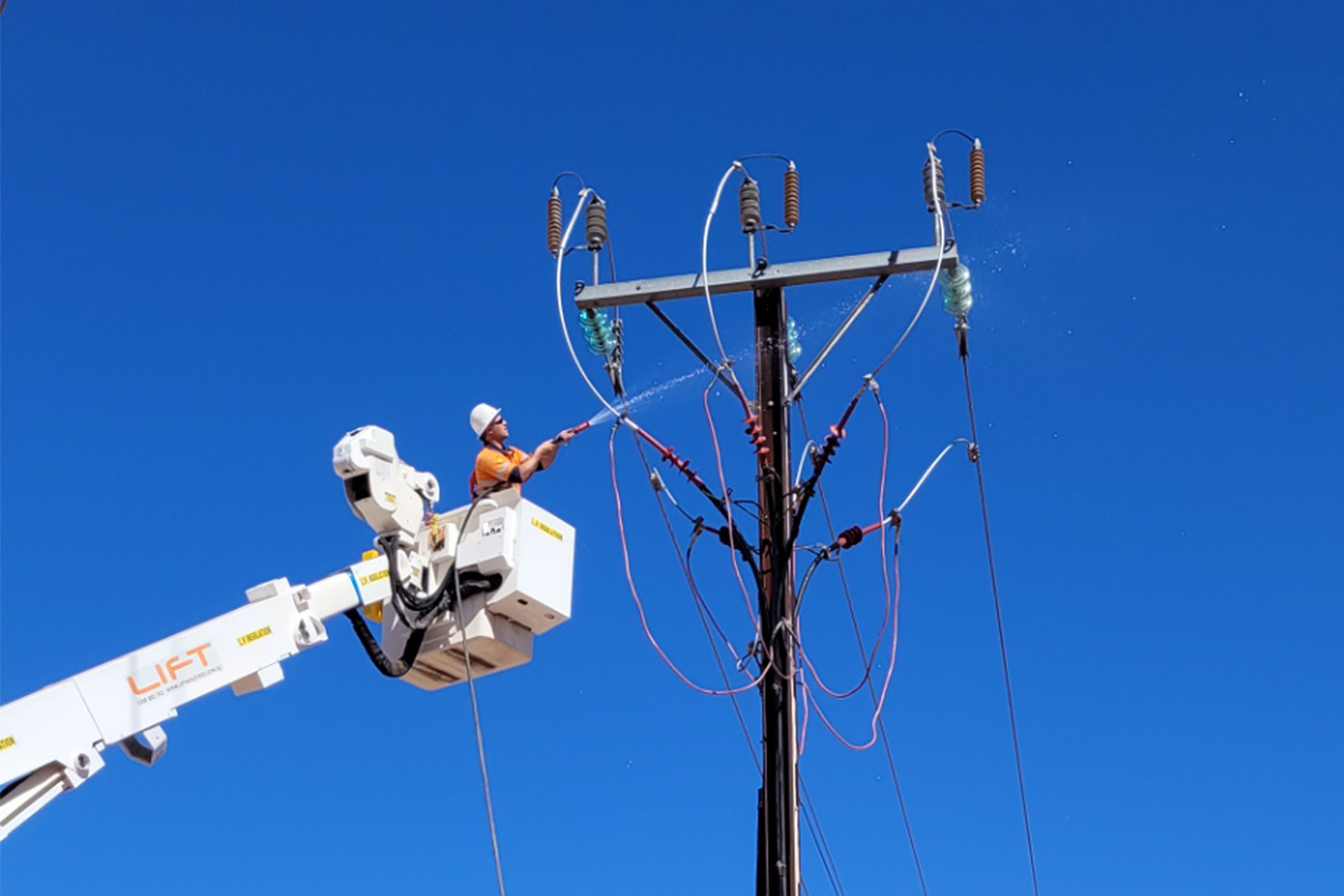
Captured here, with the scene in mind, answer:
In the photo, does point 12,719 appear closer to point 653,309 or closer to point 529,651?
point 529,651

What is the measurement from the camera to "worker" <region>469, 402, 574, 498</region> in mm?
12484

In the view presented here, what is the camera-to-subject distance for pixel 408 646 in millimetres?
11844

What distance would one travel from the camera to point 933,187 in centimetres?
1342

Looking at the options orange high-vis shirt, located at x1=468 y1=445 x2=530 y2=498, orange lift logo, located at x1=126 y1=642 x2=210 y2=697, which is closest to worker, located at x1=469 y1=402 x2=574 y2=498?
orange high-vis shirt, located at x1=468 y1=445 x2=530 y2=498

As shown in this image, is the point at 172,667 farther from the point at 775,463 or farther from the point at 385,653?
the point at 775,463

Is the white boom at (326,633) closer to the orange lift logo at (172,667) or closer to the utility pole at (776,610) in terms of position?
the orange lift logo at (172,667)

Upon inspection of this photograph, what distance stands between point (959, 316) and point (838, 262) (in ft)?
3.48


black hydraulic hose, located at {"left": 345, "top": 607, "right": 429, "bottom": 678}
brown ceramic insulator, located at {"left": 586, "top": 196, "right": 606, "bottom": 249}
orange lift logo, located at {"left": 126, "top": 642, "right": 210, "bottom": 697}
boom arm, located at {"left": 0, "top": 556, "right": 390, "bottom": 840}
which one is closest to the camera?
boom arm, located at {"left": 0, "top": 556, "right": 390, "bottom": 840}

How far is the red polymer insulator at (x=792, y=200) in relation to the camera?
13.6 m

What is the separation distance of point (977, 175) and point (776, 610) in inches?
131

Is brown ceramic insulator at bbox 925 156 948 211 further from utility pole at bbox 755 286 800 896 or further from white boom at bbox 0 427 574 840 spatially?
white boom at bbox 0 427 574 840

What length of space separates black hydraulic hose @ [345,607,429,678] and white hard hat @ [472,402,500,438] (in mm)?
1640

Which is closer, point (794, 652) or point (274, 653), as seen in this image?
point (274, 653)

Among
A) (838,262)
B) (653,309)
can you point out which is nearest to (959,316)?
(838,262)
